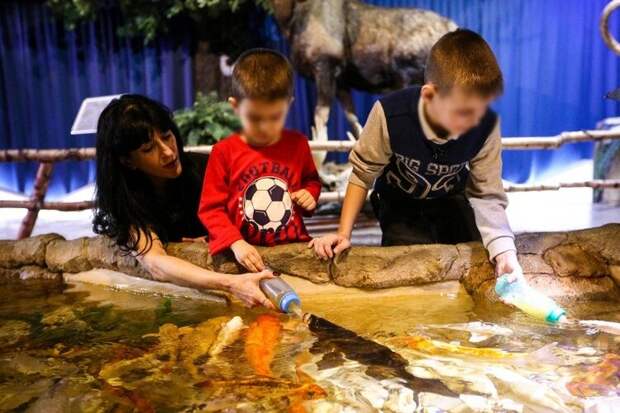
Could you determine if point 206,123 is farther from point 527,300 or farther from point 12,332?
point 527,300

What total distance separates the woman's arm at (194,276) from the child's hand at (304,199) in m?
0.33

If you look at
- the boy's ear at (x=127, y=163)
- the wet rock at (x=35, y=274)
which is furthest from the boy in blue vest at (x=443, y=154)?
the wet rock at (x=35, y=274)

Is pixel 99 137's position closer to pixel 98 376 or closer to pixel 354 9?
pixel 98 376

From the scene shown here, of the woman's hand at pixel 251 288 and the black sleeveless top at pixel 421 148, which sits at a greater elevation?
the black sleeveless top at pixel 421 148

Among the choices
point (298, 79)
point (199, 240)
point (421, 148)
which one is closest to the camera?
point (421, 148)

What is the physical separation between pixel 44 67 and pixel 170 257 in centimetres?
807

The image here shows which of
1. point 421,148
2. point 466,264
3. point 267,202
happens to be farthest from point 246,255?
point 466,264

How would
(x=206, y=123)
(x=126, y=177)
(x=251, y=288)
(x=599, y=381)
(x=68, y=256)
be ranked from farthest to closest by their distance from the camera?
1. (x=206, y=123)
2. (x=68, y=256)
3. (x=126, y=177)
4. (x=251, y=288)
5. (x=599, y=381)

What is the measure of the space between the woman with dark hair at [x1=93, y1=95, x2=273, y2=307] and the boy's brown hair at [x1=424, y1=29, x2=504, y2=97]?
0.96 meters

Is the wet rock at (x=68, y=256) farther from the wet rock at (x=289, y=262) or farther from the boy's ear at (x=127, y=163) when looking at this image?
the wet rock at (x=289, y=262)

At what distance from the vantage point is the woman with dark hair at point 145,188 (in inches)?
83.7

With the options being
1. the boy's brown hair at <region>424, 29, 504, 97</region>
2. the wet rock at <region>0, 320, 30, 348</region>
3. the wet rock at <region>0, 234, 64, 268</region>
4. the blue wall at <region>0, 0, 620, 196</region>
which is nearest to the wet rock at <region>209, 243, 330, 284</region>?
the wet rock at <region>0, 320, 30, 348</region>

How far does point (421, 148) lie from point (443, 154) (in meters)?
0.09

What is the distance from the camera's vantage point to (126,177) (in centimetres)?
230
